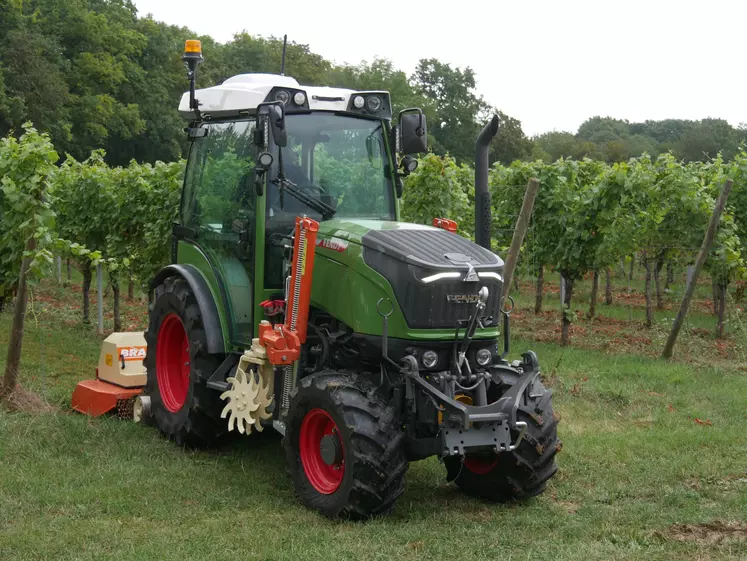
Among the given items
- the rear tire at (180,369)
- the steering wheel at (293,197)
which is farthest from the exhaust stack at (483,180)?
the rear tire at (180,369)

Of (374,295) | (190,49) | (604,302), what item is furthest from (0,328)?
(604,302)

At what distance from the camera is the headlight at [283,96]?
607 cm

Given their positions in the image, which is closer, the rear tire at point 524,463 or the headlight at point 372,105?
the rear tire at point 524,463

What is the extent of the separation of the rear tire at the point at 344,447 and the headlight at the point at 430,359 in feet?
1.06

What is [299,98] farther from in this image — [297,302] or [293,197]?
[297,302]

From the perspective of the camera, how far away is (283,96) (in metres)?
6.09

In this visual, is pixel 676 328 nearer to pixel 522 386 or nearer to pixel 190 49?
pixel 522 386

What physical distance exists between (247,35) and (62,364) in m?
50.7

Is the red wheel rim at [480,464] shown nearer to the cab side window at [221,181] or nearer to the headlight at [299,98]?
the cab side window at [221,181]

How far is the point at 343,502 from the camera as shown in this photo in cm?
516

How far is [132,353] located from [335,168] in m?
2.70

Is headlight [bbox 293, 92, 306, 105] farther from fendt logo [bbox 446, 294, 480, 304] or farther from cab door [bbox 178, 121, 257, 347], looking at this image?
fendt logo [bbox 446, 294, 480, 304]

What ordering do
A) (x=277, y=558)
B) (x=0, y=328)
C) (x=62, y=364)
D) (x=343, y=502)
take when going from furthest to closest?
1. (x=0, y=328)
2. (x=62, y=364)
3. (x=343, y=502)
4. (x=277, y=558)

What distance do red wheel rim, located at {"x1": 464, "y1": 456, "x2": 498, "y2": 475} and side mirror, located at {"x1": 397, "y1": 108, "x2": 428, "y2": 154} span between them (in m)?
2.13
